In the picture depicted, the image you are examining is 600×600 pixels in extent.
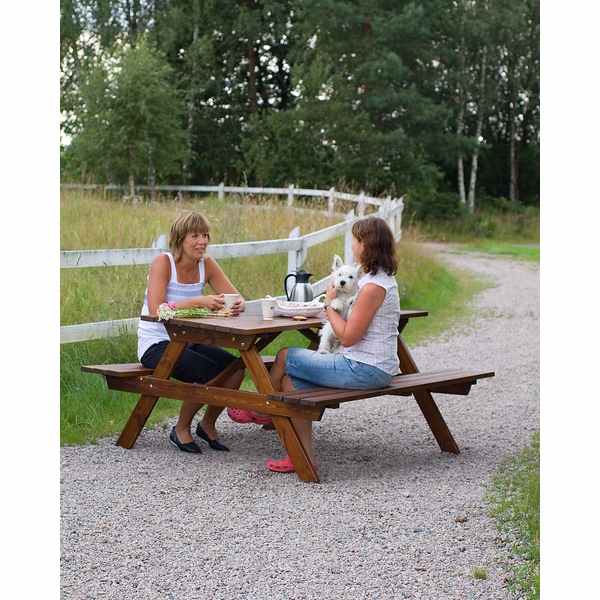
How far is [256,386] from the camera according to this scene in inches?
208

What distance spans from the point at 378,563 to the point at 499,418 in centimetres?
313

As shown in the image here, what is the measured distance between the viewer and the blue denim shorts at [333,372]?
521 cm

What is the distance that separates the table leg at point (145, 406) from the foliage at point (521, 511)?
2.04 m

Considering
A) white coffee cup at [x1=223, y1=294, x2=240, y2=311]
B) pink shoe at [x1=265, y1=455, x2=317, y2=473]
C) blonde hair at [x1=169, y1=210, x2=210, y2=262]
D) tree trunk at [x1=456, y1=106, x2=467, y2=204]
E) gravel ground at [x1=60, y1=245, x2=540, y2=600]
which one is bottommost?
gravel ground at [x1=60, y1=245, x2=540, y2=600]

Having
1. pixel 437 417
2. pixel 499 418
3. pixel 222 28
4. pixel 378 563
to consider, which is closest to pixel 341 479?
pixel 437 417

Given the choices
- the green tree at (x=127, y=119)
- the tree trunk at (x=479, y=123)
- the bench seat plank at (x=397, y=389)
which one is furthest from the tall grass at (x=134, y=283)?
the tree trunk at (x=479, y=123)

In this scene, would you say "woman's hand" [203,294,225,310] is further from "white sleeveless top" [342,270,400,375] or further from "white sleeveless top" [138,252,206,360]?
"white sleeveless top" [342,270,400,375]

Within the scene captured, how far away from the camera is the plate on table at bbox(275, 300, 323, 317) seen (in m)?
5.73

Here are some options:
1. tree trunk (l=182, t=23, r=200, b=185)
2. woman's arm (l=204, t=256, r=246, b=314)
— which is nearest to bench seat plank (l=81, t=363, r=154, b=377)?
woman's arm (l=204, t=256, r=246, b=314)

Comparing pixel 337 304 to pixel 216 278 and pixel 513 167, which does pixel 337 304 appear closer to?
pixel 216 278

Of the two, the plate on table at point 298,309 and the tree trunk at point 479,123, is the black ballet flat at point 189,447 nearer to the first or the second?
the plate on table at point 298,309

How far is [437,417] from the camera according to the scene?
19.1 ft

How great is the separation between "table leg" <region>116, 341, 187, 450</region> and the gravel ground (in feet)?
0.27

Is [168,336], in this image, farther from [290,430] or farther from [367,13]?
[367,13]
